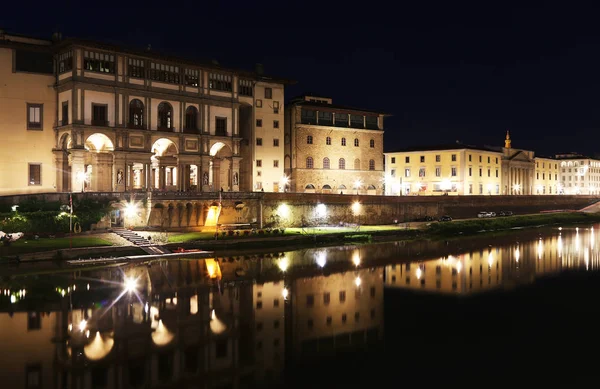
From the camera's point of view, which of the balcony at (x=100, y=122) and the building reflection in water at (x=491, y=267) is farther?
the balcony at (x=100, y=122)

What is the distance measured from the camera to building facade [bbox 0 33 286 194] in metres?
49.3

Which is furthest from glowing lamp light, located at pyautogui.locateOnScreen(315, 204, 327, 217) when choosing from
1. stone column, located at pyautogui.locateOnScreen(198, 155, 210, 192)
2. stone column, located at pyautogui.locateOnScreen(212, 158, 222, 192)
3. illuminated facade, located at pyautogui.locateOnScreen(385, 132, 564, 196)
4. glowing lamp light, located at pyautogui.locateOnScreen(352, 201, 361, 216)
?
illuminated facade, located at pyautogui.locateOnScreen(385, 132, 564, 196)

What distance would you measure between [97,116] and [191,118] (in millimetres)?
9879

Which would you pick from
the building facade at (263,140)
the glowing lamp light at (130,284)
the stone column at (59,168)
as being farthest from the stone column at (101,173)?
the glowing lamp light at (130,284)

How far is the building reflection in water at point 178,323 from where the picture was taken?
1830 cm

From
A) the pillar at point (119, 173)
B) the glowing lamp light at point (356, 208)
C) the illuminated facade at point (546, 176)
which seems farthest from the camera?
the illuminated facade at point (546, 176)

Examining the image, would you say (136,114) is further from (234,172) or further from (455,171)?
(455,171)

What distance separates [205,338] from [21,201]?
29.3m

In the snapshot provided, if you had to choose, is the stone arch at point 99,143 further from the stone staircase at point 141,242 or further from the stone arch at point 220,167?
the stone arch at point 220,167

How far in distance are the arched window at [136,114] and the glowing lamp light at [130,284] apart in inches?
937

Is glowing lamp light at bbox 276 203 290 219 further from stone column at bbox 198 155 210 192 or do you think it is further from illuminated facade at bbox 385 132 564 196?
illuminated facade at bbox 385 132 564 196

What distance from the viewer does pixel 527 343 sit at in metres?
22.1

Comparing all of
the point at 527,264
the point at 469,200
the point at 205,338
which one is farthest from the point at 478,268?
the point at 469,200

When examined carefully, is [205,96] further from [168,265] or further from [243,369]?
[243,369]
